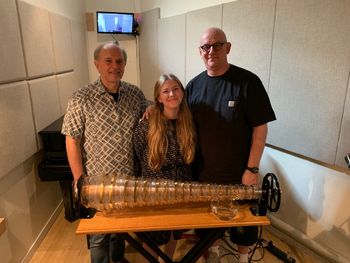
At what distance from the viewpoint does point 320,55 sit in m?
1.69

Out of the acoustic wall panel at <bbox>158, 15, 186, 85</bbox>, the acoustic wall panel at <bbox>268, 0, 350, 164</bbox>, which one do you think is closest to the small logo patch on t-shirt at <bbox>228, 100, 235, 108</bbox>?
the acoustic wall panel at <bbox>268, 0, 350, 164</bbox>

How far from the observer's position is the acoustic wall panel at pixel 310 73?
63.0 inches

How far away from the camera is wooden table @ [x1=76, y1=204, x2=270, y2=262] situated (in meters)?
1.12

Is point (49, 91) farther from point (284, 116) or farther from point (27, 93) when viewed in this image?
point (284, 116)

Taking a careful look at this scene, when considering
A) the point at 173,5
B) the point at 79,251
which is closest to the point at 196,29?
the point at 173,5

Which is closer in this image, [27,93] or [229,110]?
[229,110]

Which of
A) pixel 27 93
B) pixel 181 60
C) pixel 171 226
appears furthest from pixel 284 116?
pixel 27 93

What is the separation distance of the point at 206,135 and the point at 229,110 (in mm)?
188

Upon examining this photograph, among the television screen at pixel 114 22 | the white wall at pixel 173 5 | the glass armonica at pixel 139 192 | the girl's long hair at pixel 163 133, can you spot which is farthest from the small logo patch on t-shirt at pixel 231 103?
the television screen at pixel 114 22

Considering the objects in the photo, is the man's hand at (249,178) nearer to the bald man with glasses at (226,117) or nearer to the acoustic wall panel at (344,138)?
the bald man with glasses at (226,117)

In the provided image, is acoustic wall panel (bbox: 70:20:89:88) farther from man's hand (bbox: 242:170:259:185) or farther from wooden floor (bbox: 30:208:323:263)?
man's hand (bbox: 242:170:259:185)

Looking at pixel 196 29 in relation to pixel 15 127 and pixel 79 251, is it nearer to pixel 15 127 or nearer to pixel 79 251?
pixel 15 127

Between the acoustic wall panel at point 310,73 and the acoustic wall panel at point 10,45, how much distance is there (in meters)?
1.76

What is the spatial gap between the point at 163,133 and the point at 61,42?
190 cm
